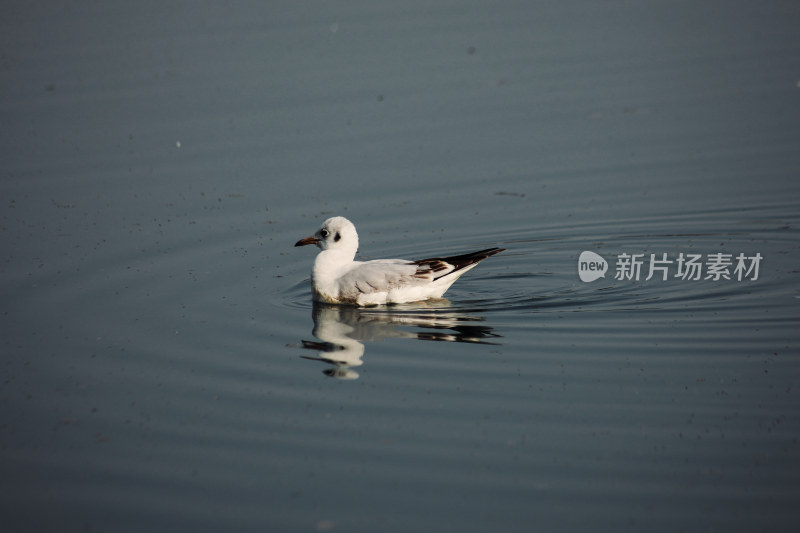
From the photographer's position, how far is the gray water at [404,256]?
25.1 ft

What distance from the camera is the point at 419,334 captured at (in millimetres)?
10844

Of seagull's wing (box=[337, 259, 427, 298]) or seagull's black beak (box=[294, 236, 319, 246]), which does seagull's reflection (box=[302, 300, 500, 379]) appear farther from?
seagull's black beak (box=[294, 236, 319, 246])

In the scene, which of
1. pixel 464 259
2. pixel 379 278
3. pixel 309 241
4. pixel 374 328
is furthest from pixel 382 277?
pixel 309 241

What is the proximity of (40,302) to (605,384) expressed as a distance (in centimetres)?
677

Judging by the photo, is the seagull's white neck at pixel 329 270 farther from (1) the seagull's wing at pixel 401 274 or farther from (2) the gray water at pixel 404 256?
(2) the gray water at pixel 404 256

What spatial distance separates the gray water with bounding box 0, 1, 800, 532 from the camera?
7660 millimetres

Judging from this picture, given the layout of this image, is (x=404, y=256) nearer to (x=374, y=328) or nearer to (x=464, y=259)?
(x=464, y=259)

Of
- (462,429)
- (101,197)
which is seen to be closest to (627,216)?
(462,429)

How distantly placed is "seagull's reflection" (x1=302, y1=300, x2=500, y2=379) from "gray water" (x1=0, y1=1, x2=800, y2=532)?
0.04m

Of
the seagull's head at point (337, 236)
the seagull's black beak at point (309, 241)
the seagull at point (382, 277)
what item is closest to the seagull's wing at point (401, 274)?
the seagull at point (382, 277)

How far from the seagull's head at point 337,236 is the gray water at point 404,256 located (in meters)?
0.67

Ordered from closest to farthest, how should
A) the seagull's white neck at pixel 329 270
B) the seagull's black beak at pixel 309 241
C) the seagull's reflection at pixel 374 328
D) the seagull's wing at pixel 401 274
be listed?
1. the seagull's reflection at pixel 374 328
2. the seagull's wing at pixel 401 274
3. the seagull's white neck at pixel 329 270
4. the seagull's black beak at pixel 309 241

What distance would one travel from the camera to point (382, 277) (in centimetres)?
1188

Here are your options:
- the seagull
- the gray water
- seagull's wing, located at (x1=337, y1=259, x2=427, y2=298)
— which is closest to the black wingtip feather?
the seagull
